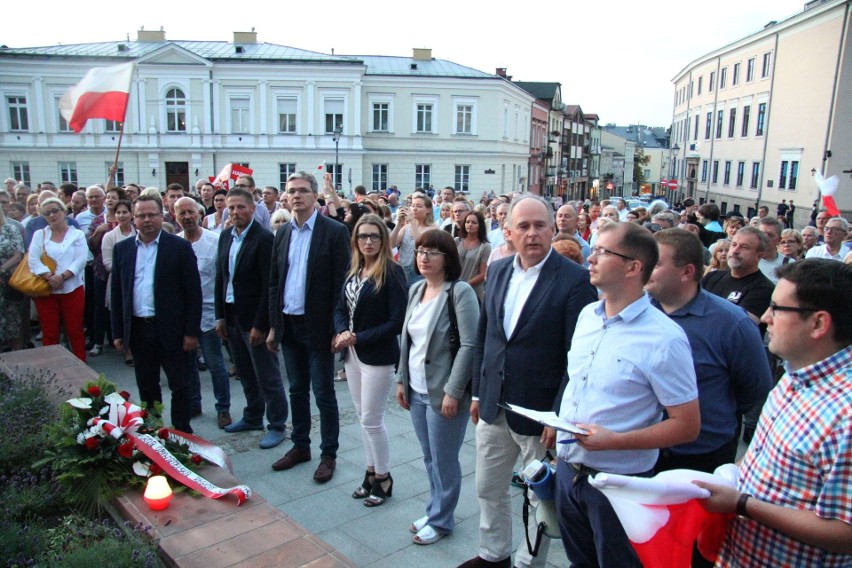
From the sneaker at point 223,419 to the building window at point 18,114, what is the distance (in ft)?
127

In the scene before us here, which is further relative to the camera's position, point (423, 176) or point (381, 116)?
point (423, 176)

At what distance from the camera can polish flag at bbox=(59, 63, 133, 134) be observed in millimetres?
9891

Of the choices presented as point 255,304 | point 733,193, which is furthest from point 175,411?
point 733,193

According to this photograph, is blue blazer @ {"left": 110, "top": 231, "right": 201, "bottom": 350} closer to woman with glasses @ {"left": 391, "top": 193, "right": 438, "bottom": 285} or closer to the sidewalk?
the sidewalk

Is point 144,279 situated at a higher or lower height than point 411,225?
lower

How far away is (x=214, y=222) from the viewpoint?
824 cm

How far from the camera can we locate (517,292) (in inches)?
126

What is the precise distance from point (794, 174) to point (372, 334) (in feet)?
112

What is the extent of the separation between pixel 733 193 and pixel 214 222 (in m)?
40.2

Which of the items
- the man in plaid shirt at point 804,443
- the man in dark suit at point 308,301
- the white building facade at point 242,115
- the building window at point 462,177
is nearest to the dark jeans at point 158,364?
the man in dark suit at point 308,301

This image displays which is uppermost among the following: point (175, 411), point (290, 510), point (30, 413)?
point (30, 413)

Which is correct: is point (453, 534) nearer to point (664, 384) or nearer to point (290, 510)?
point (290, 510)

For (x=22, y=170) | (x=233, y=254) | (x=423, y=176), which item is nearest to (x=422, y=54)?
(x=423, y=176)

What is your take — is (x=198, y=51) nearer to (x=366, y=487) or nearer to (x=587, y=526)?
(x=366, y=487)
